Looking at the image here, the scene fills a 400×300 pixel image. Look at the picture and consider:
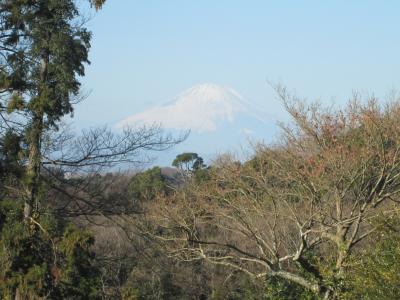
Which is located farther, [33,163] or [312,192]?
[312,192]

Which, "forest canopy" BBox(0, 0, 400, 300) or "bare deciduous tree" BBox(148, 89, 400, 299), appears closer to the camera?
"forest canopy" BBox(0, 0, 400, 300)

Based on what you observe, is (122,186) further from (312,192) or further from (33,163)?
(312,192)

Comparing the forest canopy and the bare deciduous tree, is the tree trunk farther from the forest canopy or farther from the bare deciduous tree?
the bare deciduous tree

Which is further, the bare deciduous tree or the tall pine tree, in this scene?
the bare deciduous tree

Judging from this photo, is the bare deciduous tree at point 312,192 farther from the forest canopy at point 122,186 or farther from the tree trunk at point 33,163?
the tree trunk at point 33,163

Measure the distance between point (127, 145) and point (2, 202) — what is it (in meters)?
2.34

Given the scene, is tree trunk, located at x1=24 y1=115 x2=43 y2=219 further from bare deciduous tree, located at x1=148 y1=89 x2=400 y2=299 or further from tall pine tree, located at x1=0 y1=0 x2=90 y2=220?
bare deciduous tree, located at x1=148 y1=89 x2=400 y2=299

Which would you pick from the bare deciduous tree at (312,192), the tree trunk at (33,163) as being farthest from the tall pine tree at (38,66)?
the bare deciduous tree at (312,192)

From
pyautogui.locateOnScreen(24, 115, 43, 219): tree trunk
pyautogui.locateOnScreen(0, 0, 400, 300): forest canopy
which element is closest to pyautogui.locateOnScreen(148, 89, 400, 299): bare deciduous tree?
pyautogui.locateOnScreen(0, 0, 400, 300): forest canopy

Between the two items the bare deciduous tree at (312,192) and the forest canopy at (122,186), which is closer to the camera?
the forest canopy at (122,186)

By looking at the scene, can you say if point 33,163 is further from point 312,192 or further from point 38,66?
point 312,192

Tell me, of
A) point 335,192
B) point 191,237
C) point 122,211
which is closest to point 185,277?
point 191,237

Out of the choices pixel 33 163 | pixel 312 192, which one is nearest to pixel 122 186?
pixel 33 163

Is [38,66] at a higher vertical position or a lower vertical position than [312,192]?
higher
